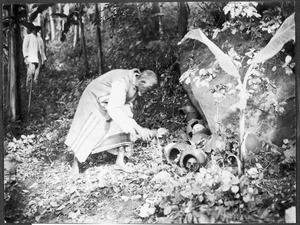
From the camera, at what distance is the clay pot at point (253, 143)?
11.5 feet

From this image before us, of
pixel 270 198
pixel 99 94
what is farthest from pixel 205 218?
pixel 99 94

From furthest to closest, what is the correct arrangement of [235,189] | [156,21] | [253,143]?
[156,21] < [253,143] < [235,189]

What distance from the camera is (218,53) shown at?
11.6 ft

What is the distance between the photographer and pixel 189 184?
3.46 metres

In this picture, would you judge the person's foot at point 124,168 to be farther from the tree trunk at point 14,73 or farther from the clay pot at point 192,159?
the tree trunk at point 14,73

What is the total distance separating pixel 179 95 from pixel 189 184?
0.76m

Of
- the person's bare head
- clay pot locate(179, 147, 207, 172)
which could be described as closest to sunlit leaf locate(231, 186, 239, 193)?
clay pot locate(179, 147, 207, 172)

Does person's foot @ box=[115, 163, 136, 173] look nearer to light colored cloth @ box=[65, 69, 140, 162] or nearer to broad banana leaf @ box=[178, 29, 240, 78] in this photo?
light colored cloth @ box=[65, 69, 140, 162]

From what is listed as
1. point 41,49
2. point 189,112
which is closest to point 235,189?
point 189,112

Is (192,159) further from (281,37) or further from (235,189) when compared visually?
(281,37)

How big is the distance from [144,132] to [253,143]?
0.91 meters

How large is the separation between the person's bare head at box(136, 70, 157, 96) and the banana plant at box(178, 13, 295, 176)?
42 cm

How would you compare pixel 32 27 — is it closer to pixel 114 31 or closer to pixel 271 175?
pixel 114 31

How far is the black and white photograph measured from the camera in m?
3.46
